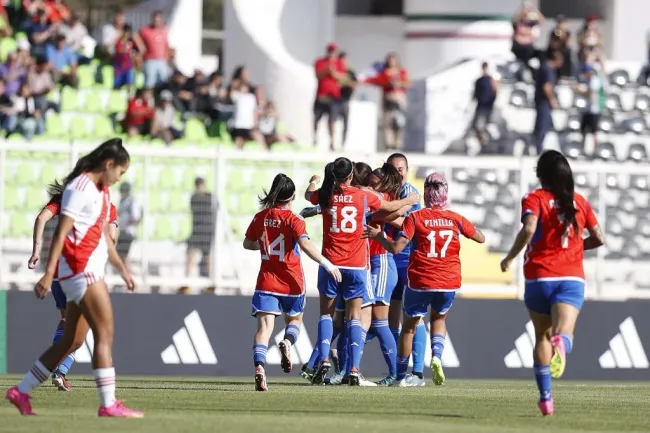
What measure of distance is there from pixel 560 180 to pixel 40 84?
50.6 ft

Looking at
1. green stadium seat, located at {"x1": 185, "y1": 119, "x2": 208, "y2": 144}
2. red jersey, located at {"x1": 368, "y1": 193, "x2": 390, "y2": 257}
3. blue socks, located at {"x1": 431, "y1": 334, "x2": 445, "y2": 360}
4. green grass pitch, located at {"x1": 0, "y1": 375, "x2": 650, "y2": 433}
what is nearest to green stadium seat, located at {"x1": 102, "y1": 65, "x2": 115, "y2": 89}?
green stadium seat, located at {"x1": 185, "y1": 119, "x2": 208, "y2": 144}

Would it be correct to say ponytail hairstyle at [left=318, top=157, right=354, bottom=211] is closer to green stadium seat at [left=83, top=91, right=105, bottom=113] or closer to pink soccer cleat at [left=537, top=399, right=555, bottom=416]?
pink soccer cleat at [left=537, top=399, right=555, bottom=416]

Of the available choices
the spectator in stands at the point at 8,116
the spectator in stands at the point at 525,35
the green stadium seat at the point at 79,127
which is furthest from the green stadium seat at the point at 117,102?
the spectator in stands at the point at 525,35

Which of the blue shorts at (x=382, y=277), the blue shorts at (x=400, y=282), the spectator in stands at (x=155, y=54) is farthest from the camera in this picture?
the spectator in stands at (x=155, y=54)

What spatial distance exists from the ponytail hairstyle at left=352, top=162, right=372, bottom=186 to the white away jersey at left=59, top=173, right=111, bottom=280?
521 cm

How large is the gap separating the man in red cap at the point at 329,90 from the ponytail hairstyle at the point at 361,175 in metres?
11.0

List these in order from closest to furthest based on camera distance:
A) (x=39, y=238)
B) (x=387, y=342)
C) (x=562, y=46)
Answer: (x=39, y=238) < (x=387, y=342) < (x=562, y=46)

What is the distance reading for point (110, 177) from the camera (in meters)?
12.7

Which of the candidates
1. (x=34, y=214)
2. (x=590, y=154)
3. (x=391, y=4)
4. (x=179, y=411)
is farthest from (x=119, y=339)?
(x=391, y=4)

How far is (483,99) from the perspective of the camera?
30453 mm

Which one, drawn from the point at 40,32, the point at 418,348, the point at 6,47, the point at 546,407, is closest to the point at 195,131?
the point at 40,32

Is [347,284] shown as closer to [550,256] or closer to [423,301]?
[423,301]

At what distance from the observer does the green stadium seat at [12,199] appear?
21.9m

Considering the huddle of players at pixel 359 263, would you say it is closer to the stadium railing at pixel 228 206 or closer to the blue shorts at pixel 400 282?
the blue shorts at pixel 400 282
